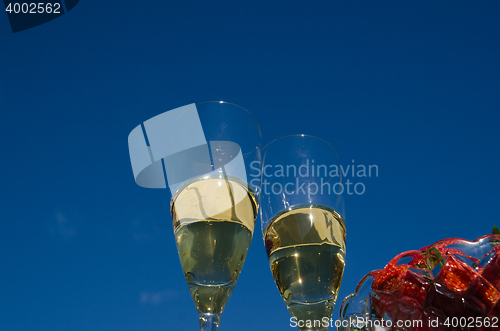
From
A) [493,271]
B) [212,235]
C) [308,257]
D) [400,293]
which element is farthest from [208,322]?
[493,271]

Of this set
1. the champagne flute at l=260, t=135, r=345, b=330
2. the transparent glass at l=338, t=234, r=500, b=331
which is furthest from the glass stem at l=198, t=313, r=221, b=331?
the transparent glass at l=338, t=234, r=500, b=331

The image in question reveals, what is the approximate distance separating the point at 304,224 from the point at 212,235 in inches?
13.9

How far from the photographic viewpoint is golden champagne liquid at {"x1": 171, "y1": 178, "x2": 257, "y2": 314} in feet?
4.20

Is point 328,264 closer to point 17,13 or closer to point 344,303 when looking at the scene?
point 344,303

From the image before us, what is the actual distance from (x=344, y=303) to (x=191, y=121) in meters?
0.83

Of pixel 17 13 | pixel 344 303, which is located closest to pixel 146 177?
pixel 344 303

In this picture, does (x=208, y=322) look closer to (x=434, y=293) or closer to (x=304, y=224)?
(x=304, y=224)

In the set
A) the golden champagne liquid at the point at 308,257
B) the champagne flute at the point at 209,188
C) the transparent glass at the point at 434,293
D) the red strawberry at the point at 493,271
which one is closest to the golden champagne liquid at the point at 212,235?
the champagne flute at the point at 209,188

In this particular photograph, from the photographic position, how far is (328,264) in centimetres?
143

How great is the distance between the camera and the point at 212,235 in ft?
4.36

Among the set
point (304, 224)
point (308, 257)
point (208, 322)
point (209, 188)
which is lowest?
point (208, 322)

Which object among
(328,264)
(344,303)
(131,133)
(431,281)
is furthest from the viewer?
(131,133)

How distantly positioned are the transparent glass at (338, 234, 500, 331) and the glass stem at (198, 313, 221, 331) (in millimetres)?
430

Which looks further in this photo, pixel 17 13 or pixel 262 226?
pixel 17 13
